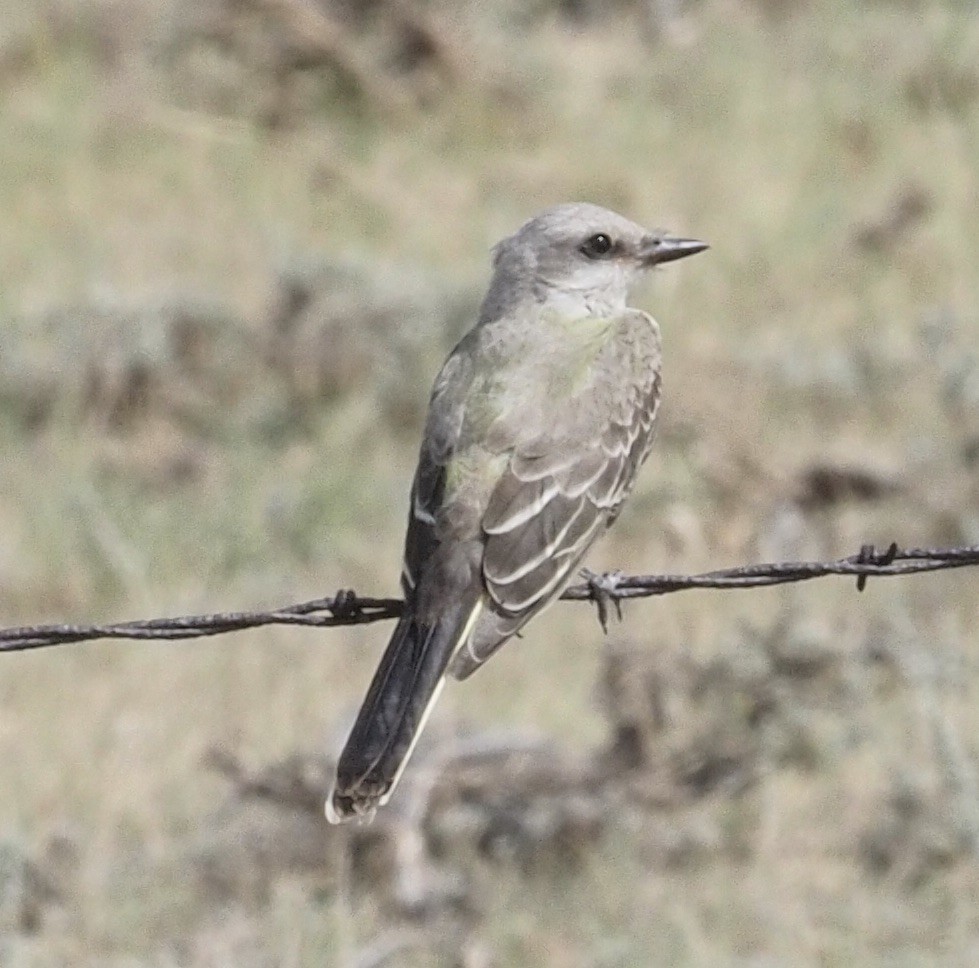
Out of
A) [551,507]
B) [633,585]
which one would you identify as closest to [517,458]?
[551,507]

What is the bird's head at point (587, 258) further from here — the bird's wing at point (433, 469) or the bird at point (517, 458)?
the bird's wing at point (433, 469)

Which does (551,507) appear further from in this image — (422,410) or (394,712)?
(422,410)

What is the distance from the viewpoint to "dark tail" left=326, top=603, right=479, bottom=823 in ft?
13.7

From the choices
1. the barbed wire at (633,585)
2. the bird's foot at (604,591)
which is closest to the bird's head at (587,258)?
the bird's foot at (604,591)

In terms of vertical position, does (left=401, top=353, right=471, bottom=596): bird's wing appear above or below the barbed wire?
above

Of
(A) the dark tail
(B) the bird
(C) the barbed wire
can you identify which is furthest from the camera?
(B) the bird

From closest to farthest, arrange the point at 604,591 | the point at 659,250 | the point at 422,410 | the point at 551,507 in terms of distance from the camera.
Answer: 1. the point at 604,591
2. the point at 551,507
3. the point at 659,250
4. the point at 422,410

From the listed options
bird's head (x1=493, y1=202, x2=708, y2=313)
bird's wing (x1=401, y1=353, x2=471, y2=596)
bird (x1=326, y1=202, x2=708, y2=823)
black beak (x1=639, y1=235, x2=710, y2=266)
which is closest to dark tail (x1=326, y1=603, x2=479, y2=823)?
bird (x1=326, y1=202, x2=708, y2=823)

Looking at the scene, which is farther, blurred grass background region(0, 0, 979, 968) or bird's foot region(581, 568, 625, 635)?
blurred grass background region(0, 0, 979, 968)

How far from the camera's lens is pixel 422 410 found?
9.48 m

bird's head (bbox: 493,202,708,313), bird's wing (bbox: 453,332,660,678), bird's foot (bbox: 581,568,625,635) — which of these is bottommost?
bird's foot (bbox: 581,568,625,635)

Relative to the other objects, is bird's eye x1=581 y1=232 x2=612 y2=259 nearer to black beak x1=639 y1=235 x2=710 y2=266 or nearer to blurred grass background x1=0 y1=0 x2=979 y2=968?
black beak x1=639 y1=235 x2=710 y2=266

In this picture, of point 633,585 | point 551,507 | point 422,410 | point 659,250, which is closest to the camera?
point 633,585

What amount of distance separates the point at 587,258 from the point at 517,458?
0.97 m
